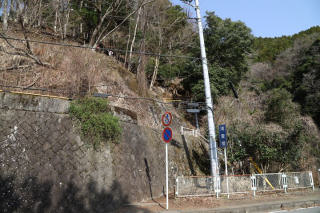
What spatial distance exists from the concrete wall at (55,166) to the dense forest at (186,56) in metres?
4.70

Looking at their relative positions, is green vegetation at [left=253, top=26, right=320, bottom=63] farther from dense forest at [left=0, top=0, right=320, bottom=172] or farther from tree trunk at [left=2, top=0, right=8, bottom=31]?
tree trunk at [left=2, top=0, right=8, bottom=31]

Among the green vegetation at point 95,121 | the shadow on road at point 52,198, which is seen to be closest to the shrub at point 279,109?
the green vegetation at point 95,121

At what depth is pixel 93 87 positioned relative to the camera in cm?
1132

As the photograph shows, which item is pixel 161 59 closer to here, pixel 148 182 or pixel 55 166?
pixel 148 182

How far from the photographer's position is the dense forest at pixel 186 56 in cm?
1326

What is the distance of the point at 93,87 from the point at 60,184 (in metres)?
5.96

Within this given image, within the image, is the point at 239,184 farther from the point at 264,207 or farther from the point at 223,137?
the point at 223,137

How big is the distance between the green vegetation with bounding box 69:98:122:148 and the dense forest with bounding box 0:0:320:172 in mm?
4548

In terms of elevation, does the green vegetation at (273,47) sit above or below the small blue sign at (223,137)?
above

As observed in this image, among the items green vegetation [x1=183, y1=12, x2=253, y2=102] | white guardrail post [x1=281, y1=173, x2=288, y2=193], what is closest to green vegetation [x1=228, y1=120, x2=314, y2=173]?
white guardrail post [x1=281, y1=173, x2=288, y2=193]

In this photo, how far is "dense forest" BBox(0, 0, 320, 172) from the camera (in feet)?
43.5

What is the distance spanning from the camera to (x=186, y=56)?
1612 cm

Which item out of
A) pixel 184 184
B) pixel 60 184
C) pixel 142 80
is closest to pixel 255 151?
pixel 184 184

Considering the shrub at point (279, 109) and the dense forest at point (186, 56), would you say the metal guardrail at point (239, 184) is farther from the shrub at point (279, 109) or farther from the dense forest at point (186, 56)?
the shrub at point (279, 109)
